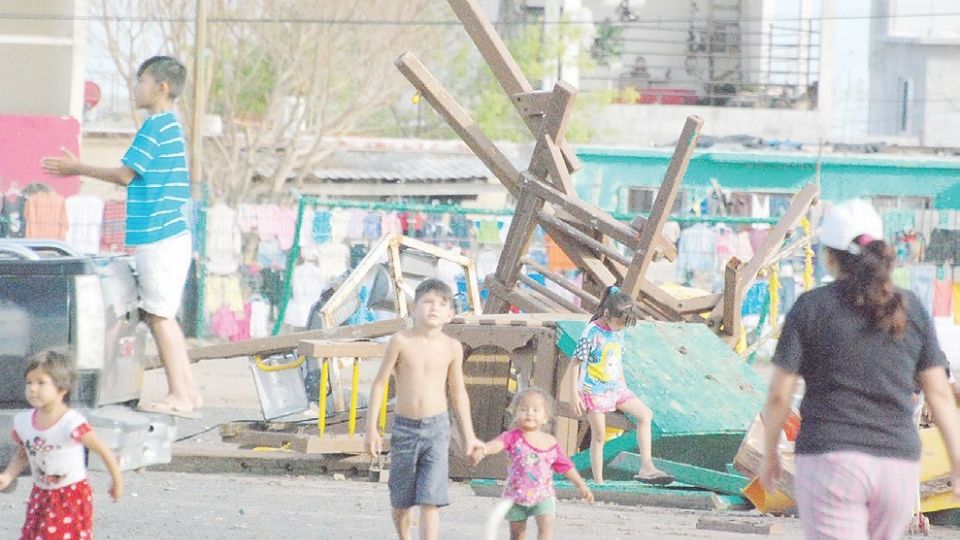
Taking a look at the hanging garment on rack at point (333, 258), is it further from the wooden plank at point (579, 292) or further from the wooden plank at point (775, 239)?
the wooden plank at point (775, 239)

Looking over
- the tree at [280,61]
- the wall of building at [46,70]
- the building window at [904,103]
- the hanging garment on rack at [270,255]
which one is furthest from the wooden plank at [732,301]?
the building window at [904,103]

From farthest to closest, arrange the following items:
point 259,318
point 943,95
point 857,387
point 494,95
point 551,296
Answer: point 943,95 < point 494,95 < point 259,318 < point 551,296 < point 857,387

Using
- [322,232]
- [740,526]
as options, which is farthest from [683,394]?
[322,232]

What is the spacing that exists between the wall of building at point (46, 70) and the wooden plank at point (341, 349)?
1916 cm

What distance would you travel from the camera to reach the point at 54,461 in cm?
604

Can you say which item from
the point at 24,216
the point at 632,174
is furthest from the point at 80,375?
the point at 632,174

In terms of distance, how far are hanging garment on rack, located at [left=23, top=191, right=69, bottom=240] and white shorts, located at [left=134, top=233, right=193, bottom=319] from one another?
13.0 meters

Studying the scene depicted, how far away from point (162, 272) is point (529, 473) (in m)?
1.94

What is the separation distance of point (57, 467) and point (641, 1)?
51829 millimetres

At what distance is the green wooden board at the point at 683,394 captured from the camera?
10.8m

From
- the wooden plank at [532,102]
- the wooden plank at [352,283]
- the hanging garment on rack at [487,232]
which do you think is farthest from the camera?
the hanging garment on rack at [487,232]

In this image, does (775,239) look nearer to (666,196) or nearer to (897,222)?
(666,196)

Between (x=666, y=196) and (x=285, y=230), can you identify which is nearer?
(x=666, y=196)

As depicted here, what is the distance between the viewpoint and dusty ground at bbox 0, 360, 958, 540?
837 cm
